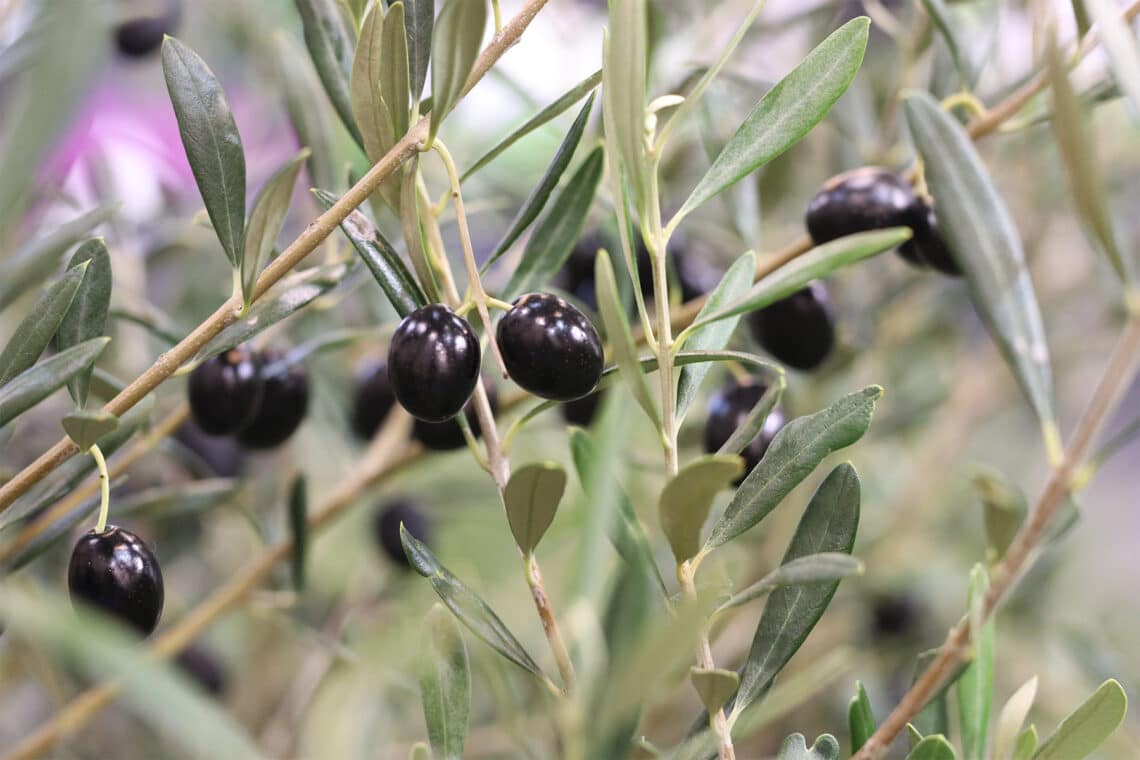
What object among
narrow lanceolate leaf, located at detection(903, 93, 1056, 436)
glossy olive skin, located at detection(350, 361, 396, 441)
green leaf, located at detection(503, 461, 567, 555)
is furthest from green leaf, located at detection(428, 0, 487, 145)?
glossy olive skin, located at detection(350, 361, 396, 441)

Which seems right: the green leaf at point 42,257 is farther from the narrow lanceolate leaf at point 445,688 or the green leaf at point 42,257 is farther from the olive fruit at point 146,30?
the olive fruit at point 146,30

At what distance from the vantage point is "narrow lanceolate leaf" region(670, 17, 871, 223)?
17.2 inches

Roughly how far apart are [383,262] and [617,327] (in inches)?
5.3

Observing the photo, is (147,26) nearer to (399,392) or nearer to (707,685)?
(399,392)

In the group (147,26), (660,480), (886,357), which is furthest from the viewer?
(660,480)

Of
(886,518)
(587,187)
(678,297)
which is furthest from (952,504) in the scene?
(587,187)

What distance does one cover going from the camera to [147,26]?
3.26 ft

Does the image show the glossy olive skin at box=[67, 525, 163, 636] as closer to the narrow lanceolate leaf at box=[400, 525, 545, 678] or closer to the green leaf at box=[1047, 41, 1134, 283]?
the narrow lanceolate leaf at box=[400, 525, 545, 678]

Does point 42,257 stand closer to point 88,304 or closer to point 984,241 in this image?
point 88,304

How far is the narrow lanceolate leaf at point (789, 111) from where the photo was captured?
0.44m

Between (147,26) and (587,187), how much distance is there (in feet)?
2.20

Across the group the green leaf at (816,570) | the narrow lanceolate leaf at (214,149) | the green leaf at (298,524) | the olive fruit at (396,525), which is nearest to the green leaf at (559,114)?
the narrow lanceolate leaf at (214,149)

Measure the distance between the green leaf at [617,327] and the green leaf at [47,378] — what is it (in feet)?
0.65

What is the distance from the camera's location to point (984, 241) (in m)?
0.54
